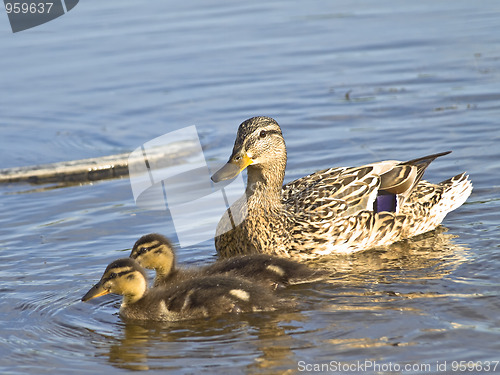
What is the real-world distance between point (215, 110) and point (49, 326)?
5004mm

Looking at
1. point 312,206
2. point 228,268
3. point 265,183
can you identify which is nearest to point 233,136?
point 265,183

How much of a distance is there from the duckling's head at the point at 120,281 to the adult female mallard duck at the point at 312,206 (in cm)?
108

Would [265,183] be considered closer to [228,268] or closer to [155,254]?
[228,268]

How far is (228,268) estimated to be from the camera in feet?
19.8

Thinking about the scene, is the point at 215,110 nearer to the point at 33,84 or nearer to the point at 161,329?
the point at 33,84

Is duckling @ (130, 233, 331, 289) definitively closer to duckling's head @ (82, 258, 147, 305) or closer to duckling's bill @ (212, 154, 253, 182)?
duckling's head @ (82, 258, 147, 305)

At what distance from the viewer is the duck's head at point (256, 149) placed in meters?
6.73

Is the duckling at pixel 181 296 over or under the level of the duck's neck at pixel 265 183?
under

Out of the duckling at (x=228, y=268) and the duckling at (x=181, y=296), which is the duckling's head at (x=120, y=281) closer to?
the duckling at (x=181, y=296)

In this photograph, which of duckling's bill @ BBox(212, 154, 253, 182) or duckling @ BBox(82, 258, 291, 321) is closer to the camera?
duckling @ BBox(82, 258, 291, 321)

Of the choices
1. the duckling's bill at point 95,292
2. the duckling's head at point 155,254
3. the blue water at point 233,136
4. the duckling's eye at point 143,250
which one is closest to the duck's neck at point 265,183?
the blue water at point 233,136

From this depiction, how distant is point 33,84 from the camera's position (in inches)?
446

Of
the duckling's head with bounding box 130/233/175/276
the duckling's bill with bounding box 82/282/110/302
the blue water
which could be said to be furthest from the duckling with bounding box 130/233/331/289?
the duckling's bill with bounding box 82/282/110/302

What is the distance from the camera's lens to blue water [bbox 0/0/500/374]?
5.21m
